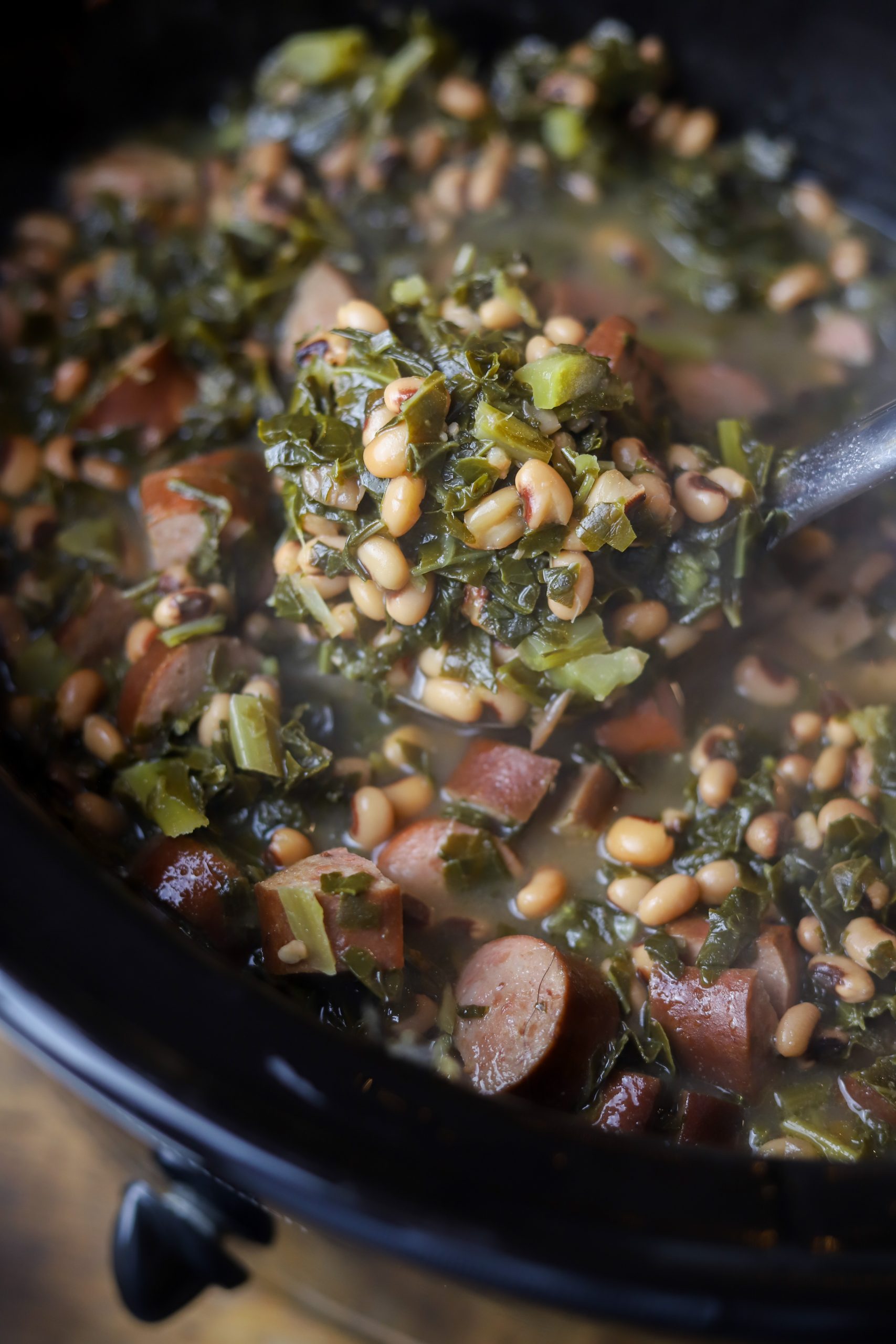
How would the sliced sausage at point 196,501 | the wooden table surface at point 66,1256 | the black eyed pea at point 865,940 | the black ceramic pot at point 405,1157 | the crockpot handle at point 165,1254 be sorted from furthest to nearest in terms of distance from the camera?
the wooden table surface at point 66,1256, the sliced sausage at point 196,501, the black eyed pea at point 865,940, the crockpot handle at point 165,1254, the black ceramic pot at point 405,1157

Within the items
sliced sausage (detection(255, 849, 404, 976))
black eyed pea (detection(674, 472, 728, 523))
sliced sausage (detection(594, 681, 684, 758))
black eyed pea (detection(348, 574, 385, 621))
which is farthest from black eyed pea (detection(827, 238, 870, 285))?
sliced sausage (detection(255, 849, 404, 976))

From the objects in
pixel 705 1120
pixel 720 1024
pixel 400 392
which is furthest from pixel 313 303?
pixel 705 1120

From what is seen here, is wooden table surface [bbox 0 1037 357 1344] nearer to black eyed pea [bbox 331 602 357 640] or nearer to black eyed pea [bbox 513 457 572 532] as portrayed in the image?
black eyed pea [bbox 331 602 357 640]

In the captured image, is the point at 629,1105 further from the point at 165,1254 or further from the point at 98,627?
the point at 98,627

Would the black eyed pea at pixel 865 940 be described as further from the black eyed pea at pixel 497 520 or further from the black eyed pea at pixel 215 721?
the black eyed pea at pixel 215 721

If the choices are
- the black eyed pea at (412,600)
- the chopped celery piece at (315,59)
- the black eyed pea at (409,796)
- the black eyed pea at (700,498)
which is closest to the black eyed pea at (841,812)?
the black eyed pea at (700,498)

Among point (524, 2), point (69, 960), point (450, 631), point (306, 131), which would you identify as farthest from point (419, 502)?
point (524, 2)

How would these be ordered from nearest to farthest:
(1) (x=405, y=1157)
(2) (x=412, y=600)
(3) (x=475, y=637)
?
1. (1) (x=405, y=1157)
2. (2) (x=412, y=600)
3. (3) (x=475, y=637)
